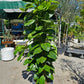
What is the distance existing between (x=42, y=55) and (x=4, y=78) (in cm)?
168

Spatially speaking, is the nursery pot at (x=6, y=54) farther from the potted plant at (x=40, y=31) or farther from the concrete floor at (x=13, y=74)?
the potted plant at (x=40, y=31)

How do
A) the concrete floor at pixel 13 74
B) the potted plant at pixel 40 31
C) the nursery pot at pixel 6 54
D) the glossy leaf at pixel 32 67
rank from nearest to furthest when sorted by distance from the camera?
the potted plant at pixel 40 31 < the glossy leaf at pixel 32 67 < the concrete floor at pixel 13 74 < the nursery pot at pixel 6 54

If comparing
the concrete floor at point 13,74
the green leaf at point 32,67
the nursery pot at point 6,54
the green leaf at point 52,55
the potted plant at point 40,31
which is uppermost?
the potted plant at point 40,31

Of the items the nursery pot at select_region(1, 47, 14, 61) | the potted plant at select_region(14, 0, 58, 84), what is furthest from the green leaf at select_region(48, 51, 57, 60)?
the nursery pot at select_region(1, 47, 14, 61)

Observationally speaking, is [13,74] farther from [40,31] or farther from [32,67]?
[40,31]

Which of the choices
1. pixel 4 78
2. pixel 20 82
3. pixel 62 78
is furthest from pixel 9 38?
pixel 62 78

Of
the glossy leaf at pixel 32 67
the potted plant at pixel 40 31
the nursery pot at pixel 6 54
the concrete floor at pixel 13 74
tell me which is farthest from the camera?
the nursery pot at pixel 6 54

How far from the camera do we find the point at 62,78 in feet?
8.66

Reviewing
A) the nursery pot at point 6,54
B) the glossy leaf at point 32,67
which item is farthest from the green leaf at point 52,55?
the nursery pot at point 6,54

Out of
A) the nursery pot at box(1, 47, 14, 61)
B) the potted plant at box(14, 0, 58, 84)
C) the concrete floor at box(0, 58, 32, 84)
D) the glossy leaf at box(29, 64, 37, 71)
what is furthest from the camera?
the nursery pot at box(1, 47, 14, 61)

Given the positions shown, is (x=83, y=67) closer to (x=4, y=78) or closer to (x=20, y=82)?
(x=20, y=82)

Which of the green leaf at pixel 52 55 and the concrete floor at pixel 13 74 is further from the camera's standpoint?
the concrete floor at pixel 13 74

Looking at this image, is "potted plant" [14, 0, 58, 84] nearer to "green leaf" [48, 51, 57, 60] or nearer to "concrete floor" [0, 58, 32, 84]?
"green leaf" [48, 51, 57, 60]

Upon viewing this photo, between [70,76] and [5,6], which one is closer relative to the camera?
[70,76]
